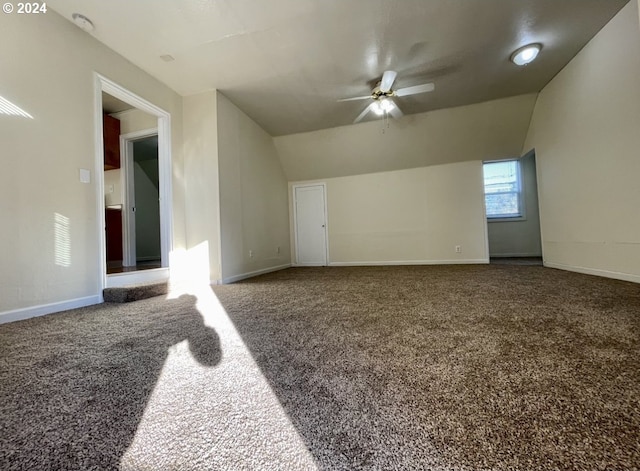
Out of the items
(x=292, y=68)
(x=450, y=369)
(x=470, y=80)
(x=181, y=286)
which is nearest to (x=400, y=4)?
(x=292, y=68)

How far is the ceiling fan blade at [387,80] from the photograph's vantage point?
10.1ft

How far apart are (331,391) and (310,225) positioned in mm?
5072

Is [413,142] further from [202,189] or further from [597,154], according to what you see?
[202,189]

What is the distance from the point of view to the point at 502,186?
6.05m

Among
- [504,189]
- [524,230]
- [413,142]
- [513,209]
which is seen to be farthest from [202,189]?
[524,230]

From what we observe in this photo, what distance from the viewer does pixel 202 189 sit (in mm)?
3582

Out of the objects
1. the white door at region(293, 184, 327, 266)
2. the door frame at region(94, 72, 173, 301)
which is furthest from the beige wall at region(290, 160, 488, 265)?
the door frame at region(94, 72, 173, 301)

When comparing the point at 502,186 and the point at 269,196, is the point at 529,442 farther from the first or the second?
the point at 502,186

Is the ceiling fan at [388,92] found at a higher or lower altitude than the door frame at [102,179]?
higher

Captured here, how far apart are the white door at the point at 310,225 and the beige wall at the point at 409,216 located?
6.8 inches

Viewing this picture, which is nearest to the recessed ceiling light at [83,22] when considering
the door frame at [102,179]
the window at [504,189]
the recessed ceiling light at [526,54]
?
the door frame at [102,179]

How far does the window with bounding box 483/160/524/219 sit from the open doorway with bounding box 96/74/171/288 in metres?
Answer: 6.44

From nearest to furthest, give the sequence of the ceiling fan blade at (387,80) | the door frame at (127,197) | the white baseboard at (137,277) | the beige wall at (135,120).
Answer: the white baseboard at (137,277), the ceiling fan blade at (387,80), the beige wall at (135,120), the door frame at (127,197)

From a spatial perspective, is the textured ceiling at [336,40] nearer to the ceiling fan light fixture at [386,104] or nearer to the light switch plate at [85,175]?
the ceiling fan light fixture at [386,104]
